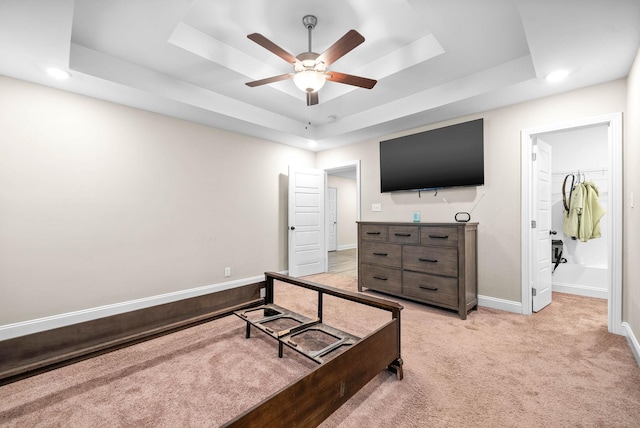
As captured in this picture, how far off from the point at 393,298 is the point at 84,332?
307 cm

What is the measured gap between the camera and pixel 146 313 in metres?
1.93

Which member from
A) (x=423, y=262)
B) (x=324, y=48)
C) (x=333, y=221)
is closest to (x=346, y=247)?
(x=333, y=221)

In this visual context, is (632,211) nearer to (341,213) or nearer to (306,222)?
(306,222)

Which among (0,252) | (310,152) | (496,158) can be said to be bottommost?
(0,252)

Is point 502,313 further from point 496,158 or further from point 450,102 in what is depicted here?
point 450,102

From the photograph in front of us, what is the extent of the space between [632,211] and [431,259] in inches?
63.6

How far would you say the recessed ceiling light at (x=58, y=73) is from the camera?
2.30m

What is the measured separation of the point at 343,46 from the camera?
1924mm

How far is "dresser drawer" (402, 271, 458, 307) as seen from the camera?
2.84 meters

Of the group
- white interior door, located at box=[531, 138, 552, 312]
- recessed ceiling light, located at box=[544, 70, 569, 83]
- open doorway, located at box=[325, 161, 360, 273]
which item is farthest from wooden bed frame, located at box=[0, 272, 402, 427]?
Answer: open doorway, located at box=[325, 161, 360, 273]

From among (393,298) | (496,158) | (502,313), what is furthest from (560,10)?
(393,298)

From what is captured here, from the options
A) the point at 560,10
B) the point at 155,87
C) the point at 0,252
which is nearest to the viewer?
the point at 560,10

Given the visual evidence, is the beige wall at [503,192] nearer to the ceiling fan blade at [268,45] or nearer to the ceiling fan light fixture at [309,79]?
the ceiling fan light fixture at [309,79]

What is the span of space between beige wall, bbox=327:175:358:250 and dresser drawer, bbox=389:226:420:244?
184 inches
